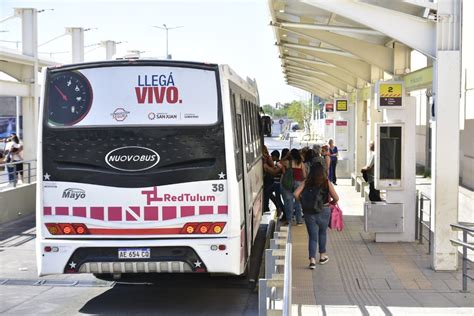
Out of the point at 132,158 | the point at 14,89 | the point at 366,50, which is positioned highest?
the point at 366,50

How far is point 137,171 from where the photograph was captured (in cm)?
851

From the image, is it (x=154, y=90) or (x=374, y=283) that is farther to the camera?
(x=374, y=283)

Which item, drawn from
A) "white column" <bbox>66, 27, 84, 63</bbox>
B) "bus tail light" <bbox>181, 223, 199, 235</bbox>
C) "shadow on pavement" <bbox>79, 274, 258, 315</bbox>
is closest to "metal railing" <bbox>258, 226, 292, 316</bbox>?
"bus tail light" <bbox>181, 223, 199, 235</bbox>

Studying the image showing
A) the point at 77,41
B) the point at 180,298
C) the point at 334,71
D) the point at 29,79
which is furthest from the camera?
the point at 77,41

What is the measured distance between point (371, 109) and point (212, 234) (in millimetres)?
11324

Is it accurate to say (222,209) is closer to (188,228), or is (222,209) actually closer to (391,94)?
(188,228)

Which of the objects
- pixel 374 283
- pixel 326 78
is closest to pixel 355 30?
pixel 374 283

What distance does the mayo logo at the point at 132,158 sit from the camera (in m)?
8.52

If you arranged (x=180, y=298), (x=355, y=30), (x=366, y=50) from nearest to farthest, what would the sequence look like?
1. (x=180, y=298)
2. (x=355, y=30)
3. (x=366, y=50)

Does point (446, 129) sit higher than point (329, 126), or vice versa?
point (329, 126)

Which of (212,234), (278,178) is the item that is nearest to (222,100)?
(212,234)

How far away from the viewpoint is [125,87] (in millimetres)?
8617

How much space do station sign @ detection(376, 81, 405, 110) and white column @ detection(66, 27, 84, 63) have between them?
15153mm

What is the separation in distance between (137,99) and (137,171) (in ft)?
2.78
